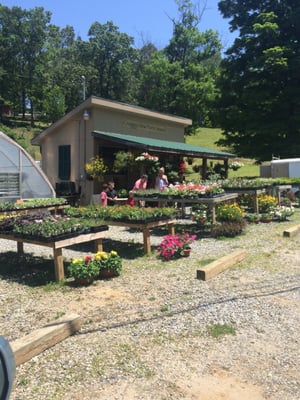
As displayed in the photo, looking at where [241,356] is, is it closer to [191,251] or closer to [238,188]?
[191,251]

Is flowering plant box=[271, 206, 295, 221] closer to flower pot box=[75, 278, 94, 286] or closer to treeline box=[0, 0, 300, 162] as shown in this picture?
flower pot box=[75, 278, 94, 286]

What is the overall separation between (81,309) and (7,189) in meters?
8.82

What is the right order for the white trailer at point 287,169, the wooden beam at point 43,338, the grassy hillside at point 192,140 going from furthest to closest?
the grassy hillside at point 192,140, the white trailer at point 287,169, the wooden beam at point 43,338

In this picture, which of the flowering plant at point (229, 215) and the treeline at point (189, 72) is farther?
the treeline at point (189, 72)

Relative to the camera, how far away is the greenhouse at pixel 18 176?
12172 mm

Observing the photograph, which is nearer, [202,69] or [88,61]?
[202,69]

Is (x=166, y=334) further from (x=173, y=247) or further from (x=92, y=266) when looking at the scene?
(x=173, y=247)

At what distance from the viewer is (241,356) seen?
338cm

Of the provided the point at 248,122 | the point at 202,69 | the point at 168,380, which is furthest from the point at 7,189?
the point at 202,69

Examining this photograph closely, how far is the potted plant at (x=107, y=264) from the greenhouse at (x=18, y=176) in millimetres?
7610

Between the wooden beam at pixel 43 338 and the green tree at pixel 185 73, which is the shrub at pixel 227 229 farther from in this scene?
the green tree at pixel 185 73

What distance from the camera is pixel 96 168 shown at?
15367 millimetres

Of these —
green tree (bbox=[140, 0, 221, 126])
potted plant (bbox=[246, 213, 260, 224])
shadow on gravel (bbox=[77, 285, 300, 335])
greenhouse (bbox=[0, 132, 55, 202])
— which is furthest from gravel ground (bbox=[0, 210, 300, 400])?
green tree (bbox=[140, 0, 221, 126])

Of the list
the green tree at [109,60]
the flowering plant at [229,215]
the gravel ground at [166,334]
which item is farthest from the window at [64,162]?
the green tree at [109,60]
